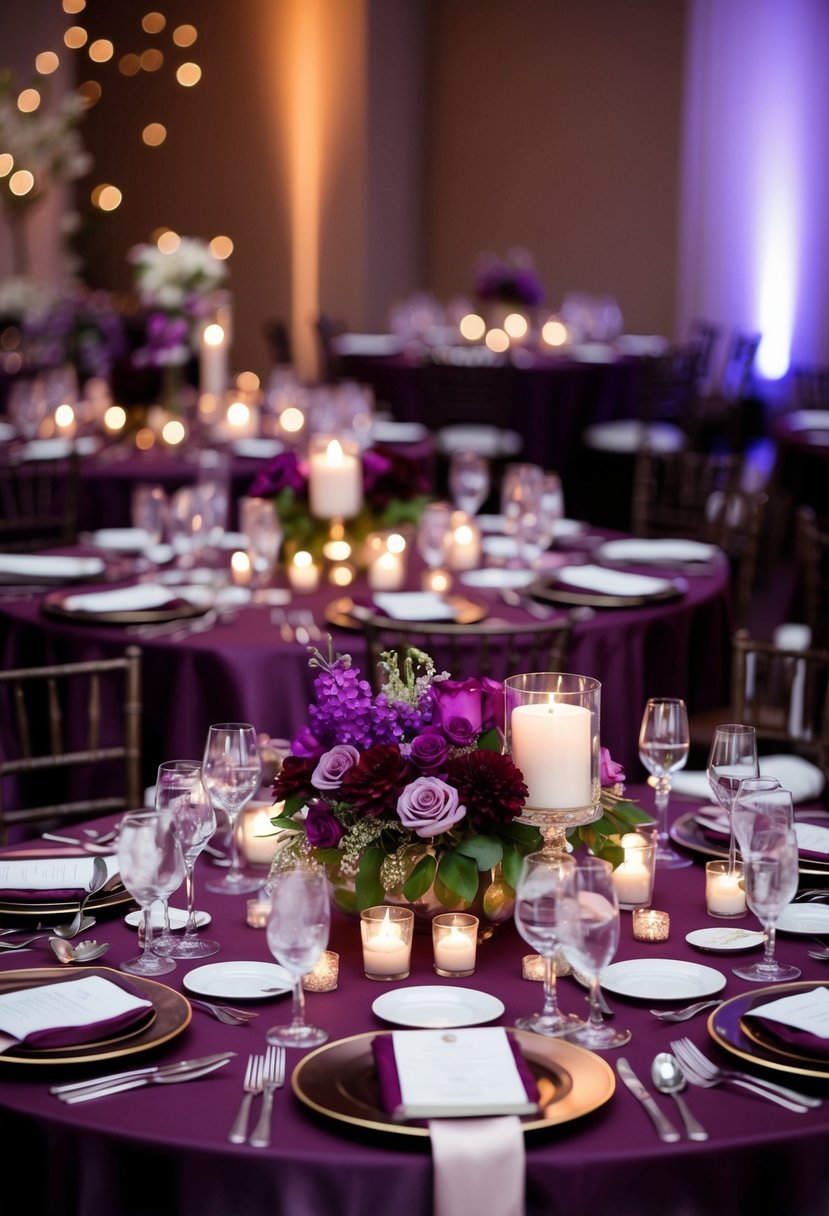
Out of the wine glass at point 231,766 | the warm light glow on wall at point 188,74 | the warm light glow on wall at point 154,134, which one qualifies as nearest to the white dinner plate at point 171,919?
the wine glass at point 231,766

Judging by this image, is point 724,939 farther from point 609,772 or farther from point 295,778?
point 295,778

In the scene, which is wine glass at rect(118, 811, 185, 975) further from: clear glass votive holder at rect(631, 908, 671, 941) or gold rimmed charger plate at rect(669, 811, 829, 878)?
gold rimmed charger plate at rect(669, 811, 829, 878)

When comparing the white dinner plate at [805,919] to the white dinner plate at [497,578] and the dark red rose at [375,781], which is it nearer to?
the dark red rose at [375,781]

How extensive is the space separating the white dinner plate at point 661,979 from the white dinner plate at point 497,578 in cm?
211

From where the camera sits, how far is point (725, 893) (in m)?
2.08

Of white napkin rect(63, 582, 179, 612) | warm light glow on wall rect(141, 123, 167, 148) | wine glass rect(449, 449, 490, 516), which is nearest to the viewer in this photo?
white napkin rect(63, 582, 179, 612)

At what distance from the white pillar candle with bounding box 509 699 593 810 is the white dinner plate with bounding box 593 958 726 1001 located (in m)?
0.20

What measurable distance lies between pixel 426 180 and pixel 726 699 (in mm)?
8093

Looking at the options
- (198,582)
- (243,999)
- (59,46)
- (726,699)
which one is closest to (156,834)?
(243,999)

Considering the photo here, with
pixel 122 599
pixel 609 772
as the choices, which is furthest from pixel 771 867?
pixel 122 599

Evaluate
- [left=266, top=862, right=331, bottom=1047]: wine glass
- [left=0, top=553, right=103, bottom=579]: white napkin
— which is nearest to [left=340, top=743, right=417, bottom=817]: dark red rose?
[left=266, top=862, right=331, bottom=1047]: wine glass

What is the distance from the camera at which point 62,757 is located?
3.07 m

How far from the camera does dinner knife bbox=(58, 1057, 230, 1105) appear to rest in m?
1.55

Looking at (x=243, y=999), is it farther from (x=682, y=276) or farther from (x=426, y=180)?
(x=426, y=180)
